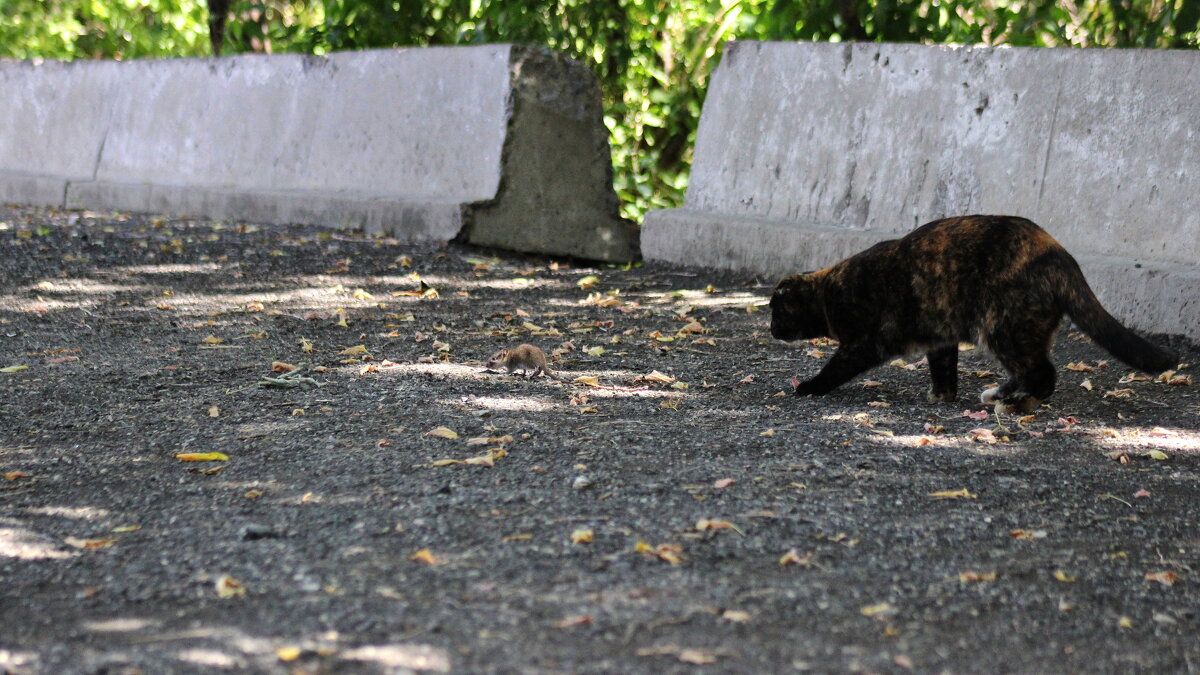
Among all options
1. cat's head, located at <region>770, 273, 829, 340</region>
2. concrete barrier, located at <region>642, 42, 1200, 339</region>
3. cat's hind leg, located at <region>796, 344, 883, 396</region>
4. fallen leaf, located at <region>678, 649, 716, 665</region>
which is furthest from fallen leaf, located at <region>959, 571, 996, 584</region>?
concrete barrier, located at <region>642, 42, 1200, 339</region>

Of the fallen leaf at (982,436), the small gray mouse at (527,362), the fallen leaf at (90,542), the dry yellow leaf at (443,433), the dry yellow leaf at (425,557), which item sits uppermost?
the fallen leaf at (982,436)

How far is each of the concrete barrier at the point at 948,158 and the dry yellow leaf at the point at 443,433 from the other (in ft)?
11.6

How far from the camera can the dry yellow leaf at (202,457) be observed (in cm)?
408

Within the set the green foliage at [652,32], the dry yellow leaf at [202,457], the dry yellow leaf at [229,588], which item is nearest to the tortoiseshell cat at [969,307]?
the dry yellow leaf at [202,457]

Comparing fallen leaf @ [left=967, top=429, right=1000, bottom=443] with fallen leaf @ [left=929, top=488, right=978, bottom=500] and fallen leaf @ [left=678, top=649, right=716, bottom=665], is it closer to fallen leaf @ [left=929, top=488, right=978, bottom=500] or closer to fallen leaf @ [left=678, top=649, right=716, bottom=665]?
fallen leaf @ [left=929, top=488, right=978, bottom=500]

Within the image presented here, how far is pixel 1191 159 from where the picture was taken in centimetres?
607

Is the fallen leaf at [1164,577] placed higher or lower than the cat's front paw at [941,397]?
lower

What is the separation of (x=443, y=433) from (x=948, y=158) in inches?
160

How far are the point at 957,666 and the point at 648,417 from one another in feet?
7.08

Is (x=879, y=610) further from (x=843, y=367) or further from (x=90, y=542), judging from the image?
(x=843, y=367)

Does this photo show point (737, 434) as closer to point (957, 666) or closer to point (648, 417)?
point (648, 417)

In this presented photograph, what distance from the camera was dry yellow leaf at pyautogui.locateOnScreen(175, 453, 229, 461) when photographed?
13.4 ft

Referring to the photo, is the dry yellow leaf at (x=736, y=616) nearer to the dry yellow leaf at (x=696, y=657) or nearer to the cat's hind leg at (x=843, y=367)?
the dry yellow leaf at (x=696, y=657)

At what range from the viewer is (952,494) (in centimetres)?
377
